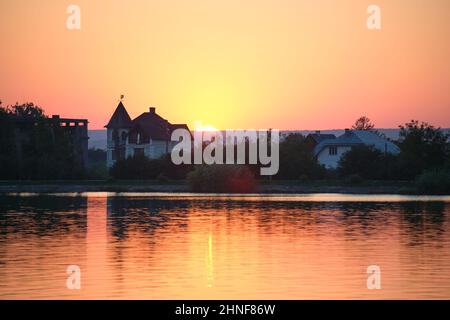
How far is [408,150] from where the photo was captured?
120875mm

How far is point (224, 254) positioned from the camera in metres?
38.2

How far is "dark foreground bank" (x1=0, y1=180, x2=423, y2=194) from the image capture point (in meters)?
111

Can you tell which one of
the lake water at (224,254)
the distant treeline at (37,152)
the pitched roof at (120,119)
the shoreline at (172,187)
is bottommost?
the lake water at (224,254)

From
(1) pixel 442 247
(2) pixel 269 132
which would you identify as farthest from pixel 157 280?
(2) pixel 269 132

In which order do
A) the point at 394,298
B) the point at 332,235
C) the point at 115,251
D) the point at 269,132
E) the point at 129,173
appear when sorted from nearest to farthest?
the point at 394,298 → the point at 115,251 → the point at 332,235 → the point at 129,173 → the point at 269,132

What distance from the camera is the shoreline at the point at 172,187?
110688 mm

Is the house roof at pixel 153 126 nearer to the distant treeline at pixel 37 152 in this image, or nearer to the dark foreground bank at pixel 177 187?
the distant treeline at pixel 37 152

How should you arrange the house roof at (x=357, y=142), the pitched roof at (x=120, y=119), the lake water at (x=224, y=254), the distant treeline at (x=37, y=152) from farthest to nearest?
the house roof at (x=357, y=142) → the pitched roof at (x=120, y=119) → the distant treeline at (x=37, y=152) → the lake water at (x=224, y=254)

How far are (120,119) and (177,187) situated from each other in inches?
1714

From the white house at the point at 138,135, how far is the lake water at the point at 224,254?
278ft

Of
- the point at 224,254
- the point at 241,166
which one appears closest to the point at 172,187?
the point at 241,166

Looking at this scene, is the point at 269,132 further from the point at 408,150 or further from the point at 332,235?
the point at 332,235

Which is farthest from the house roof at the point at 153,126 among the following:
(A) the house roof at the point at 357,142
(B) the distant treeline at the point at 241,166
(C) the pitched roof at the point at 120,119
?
(A) the house roof at the point at 357,142
